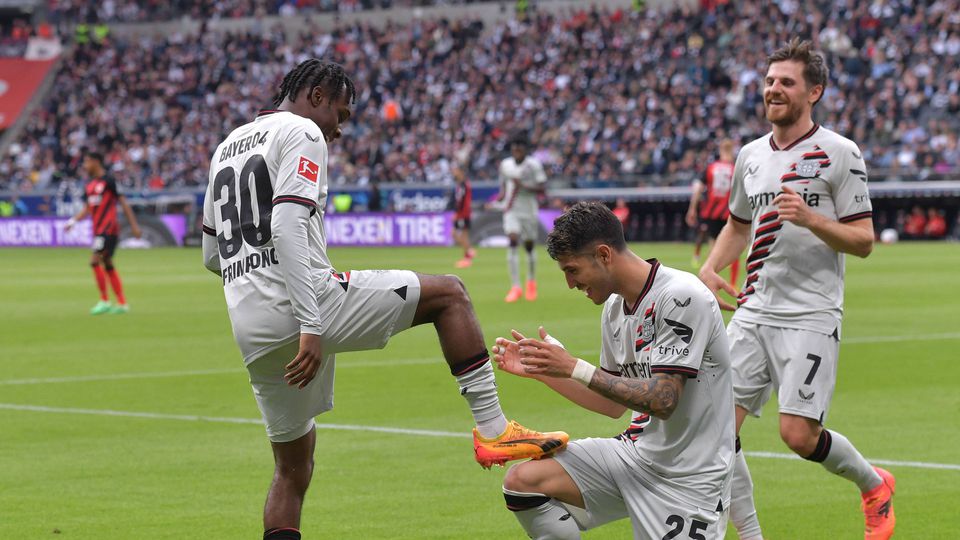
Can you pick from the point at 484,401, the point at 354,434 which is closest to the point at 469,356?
the point at 484,401

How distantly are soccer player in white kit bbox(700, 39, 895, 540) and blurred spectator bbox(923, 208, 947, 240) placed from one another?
1277 inches

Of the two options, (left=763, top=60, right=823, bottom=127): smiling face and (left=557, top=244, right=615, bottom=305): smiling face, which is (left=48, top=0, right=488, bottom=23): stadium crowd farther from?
(left=557, top=244, right=615, bottom=305): smiling face

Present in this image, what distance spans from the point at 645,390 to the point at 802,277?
2.13m

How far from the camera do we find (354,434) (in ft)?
32.9

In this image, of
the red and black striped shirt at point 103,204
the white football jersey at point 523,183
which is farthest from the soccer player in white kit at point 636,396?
the white football jersey at point 523,183

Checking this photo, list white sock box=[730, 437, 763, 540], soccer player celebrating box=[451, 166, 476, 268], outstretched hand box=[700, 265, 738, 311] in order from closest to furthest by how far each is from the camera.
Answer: white sock box=[730, 437, 763, 540] < outstretched hand box=[700, 265, 738, 311] < soccer player celebrating box=[451, 166, 476, 268]

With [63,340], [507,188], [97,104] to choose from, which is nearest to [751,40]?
[507,188]

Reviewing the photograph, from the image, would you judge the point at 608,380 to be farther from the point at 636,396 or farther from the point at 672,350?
the point at 672,350

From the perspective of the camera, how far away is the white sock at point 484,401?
18.7ft

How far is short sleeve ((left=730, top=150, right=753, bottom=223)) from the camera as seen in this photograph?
7117mm

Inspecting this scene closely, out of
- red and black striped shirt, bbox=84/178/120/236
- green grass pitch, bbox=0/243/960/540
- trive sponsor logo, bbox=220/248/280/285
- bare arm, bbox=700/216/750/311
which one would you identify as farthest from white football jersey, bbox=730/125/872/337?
red and black striped shirt, bbox=84/178/120/236

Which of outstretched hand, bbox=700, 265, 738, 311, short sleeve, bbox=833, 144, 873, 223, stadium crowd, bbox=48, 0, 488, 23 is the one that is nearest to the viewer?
short sleeve, bbox=833, 144, 873, 223

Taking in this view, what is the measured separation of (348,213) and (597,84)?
35.8 ft

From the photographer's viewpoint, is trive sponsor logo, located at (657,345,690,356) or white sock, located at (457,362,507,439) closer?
trive sponsor logo, located at (657,345,690,356)
